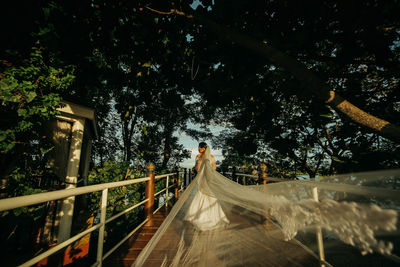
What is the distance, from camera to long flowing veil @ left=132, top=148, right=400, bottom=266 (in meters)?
0.77

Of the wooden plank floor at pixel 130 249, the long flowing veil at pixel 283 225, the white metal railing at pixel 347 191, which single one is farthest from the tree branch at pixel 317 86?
the wooden plank floor at pixel 130 249

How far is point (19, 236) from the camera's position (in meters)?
3.18

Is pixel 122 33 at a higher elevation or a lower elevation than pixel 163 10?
lower

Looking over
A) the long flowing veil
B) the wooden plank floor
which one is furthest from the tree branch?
the wooden plank floor

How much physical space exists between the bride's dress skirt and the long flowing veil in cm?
4

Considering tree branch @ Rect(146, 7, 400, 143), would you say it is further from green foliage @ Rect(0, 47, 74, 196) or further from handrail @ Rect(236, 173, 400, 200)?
green foliage @ Rect(0, 47, 74, 196)

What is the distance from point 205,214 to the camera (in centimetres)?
268

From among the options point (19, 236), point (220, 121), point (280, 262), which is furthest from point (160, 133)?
point (280, 262)

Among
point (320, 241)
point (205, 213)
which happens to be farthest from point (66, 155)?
point (320, 241)

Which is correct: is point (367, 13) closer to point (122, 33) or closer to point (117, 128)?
point (122, 33)

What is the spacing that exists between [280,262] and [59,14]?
3391 millimetres

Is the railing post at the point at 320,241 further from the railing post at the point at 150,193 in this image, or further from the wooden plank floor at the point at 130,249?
the railing post at the point at 150,193

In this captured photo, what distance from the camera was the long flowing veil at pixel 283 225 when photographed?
774 mm

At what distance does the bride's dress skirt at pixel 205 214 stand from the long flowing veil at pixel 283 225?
0.12 ft
